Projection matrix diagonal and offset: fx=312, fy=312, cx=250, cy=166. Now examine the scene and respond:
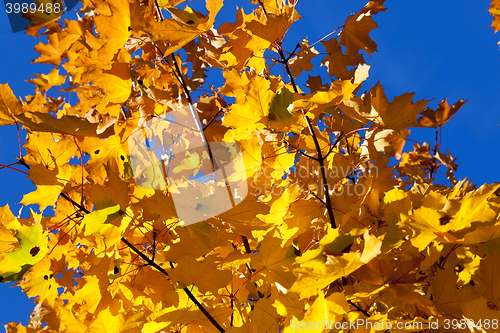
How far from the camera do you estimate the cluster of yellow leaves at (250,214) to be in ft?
2.77

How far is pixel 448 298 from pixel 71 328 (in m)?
1.29

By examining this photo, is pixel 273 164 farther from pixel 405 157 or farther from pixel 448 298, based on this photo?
pixel 405 157

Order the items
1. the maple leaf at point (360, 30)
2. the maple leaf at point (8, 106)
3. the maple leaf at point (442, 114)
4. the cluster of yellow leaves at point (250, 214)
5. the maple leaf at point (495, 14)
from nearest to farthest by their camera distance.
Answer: the cluster of yellow leaves at point (250, 214) → the maple leaf at point (8, 106) → the maple leaf at point (360, 30) → the maple leaf at point (442, 114) → the maple leaf at point (495, 14)

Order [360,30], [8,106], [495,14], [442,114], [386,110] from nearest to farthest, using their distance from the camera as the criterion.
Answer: [386,110] < [8,106] < [360,30] < [442,114] < [495,14]

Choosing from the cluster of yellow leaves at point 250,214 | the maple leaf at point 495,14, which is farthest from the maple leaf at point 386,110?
the maple leaf at point 495,14

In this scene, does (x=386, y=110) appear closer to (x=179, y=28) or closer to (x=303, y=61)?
(x=303, y=61)

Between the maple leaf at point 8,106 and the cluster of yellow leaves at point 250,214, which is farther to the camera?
the maple leaf at point 8,106

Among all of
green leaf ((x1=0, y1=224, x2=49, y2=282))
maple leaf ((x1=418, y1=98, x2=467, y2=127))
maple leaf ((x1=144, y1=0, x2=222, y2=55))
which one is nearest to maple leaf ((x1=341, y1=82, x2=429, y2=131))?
maple leaf ((x1=144, y1=0, x2=222, y2=55))

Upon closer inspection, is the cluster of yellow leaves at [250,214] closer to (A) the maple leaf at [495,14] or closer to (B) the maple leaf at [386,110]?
(B) the maple leaf at [386,110]

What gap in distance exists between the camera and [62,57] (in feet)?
9.25

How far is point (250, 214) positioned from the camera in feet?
3.54

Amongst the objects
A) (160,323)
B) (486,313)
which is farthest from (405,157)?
(160,323)

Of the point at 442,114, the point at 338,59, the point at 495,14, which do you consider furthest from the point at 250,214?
the point at 495,14

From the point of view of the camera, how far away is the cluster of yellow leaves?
844 millimetres
